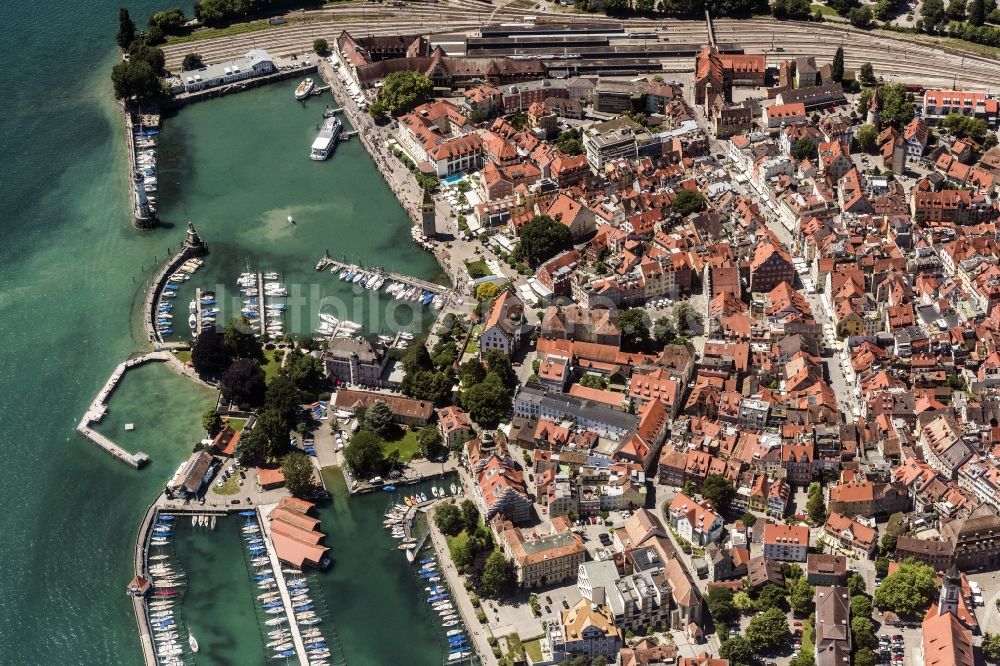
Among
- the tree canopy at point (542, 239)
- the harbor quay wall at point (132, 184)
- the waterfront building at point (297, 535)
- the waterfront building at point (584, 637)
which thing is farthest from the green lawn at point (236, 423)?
the harbor quay wall at point (132, 184)

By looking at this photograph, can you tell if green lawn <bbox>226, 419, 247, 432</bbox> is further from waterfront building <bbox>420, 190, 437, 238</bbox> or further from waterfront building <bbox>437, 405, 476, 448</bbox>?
waterfront building <bbox>420, 190, 437, 238</bbox>

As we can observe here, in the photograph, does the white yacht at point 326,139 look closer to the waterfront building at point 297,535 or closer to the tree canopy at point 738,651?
the waterfront building at point 297,535

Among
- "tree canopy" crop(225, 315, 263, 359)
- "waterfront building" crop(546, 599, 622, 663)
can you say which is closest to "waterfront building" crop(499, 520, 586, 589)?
"waterfront building" crop(546, 599, 622, 663)

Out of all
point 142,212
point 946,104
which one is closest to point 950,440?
point 946,104

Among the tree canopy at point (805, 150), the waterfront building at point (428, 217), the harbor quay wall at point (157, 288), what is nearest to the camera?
the harbor quay wall at point (157, 288)

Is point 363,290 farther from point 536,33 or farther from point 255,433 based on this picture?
point 536,33

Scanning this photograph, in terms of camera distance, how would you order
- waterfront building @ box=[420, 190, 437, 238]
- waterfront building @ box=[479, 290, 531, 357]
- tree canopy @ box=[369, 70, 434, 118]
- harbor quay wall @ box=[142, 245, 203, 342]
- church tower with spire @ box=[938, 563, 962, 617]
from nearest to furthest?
church tower with spire @ box=[938, 563, 962, 617]
waterfront building @ box=[479, 290, 531, 357]
harbor quay wall @ box=[142, 245, 203, 342]
waterfront building @ box=[420, 190, 437, 238]
tree canopy @ box=[369, 70, 434, 118]
